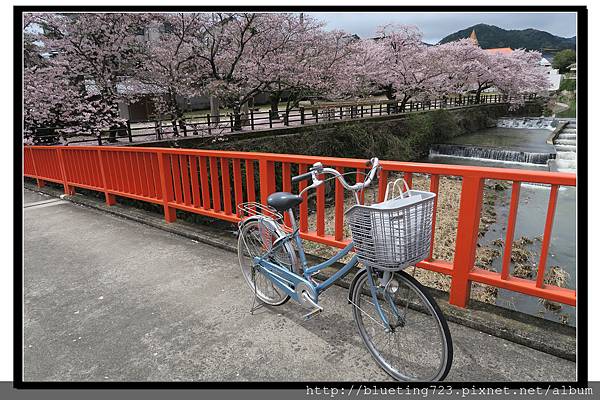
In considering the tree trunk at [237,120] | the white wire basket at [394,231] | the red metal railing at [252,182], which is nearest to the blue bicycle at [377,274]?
the white wire basket at [394,231]

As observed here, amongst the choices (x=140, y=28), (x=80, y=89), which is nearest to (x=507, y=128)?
(x=140, y=28)

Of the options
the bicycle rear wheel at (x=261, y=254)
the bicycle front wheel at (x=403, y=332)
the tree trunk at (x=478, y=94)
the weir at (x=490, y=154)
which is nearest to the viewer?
the bicycle front wheel at (x=403, y=332)

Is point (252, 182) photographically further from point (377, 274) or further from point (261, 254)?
point (377, 274)

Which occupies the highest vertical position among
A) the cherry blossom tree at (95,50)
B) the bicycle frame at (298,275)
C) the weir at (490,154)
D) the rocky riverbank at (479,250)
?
the cherry blossom tree at (95,50)

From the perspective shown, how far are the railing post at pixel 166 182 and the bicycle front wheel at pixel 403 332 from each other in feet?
10.1

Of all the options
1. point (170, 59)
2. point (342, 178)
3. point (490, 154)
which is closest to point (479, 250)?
point (342, 178)

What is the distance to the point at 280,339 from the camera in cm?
246

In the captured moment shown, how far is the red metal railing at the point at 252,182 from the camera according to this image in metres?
2.36

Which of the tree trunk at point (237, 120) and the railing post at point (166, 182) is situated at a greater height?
the tree trunk at point (237, 120)

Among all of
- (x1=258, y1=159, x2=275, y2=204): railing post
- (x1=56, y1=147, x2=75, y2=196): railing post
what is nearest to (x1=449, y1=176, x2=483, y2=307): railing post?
(x1=258, y1=159, x2=275, y2=204): railing post

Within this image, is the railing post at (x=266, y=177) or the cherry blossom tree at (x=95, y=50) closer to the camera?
the railing post at (x=266, y=177)

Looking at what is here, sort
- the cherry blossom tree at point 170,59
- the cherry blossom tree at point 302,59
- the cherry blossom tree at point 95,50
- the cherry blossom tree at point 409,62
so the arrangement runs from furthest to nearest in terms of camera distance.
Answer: the cherry blossom tree at point 409,62
the cherry blossom tree at point 302,59
the cherry blossom tree at point 170,59
the cherry blossom tree at point 95,50

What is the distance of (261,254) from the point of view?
9.52ft

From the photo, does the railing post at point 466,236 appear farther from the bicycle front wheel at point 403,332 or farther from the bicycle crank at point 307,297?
the bicycle crank at point 307,297
